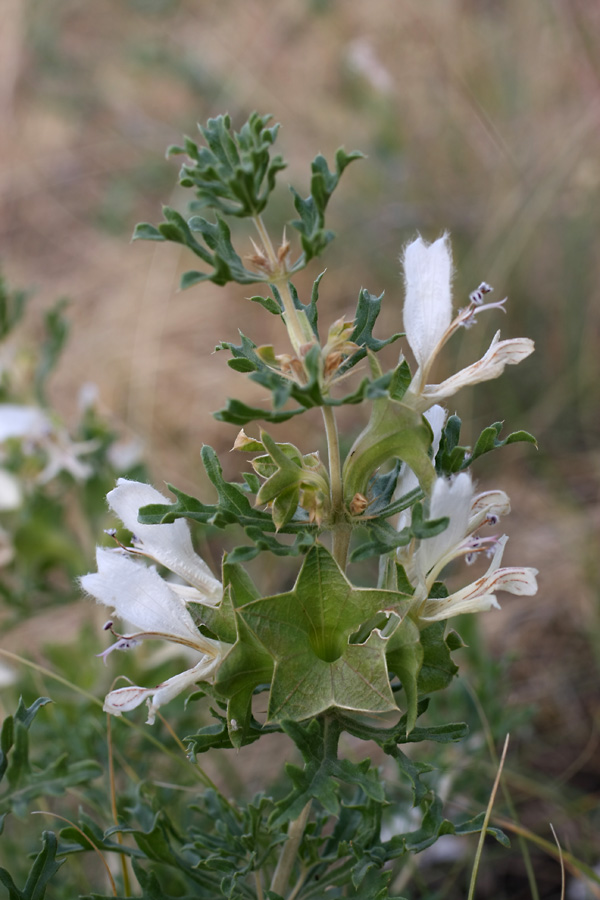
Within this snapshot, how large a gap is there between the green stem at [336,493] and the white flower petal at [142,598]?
207 millimetres

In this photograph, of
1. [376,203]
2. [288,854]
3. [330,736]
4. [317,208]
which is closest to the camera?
[317,208]

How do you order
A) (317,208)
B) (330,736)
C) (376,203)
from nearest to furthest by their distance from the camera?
(317,208) → (330,736) → (376,203)

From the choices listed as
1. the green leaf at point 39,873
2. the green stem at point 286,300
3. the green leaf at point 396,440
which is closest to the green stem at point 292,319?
the green stem at point 286,300

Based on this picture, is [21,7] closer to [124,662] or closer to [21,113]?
[21,113]

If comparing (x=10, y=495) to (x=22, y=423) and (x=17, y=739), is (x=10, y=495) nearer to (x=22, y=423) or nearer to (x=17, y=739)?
(x=22, y=423)

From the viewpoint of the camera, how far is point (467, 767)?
1.79 meters

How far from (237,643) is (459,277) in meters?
2.74

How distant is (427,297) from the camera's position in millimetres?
1047

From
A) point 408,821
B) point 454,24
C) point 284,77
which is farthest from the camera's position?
point 284,77

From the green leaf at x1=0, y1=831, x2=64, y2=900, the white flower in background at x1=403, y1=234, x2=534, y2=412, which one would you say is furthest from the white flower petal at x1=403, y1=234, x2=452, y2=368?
the green leaf at x1=0, y1=831, x2=64, y2=900

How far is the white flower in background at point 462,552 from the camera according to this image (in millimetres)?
924

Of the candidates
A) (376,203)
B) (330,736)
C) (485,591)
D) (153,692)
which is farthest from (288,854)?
(376,203)

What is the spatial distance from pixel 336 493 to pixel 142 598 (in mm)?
273

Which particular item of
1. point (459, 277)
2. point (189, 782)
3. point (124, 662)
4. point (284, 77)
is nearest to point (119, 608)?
point (189, 782)
